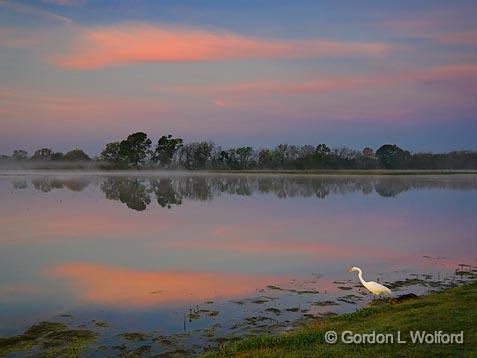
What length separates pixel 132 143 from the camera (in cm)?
14088

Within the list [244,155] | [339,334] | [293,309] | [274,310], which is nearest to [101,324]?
[274,310]

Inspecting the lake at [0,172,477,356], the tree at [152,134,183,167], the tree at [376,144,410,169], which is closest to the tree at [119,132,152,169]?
the tree at [152,134,183,167]

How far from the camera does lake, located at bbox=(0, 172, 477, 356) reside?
11.1 metres

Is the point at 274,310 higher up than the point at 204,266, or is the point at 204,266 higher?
the point at 204,266

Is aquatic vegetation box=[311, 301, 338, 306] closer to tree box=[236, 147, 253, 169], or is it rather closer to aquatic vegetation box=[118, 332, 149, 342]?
aquatic vegetation box=[118, 332, 149, 342]

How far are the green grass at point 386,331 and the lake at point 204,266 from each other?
4.66 ft

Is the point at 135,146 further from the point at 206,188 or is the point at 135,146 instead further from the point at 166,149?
the point at 206,188

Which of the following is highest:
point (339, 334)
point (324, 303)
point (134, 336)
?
point (339, 334)

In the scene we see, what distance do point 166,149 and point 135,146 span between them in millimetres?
8702

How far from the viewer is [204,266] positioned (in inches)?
650

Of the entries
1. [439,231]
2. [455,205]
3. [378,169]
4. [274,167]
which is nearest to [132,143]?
[274,167]

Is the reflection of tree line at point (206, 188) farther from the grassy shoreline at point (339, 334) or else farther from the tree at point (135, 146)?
the tree at point (135, 146)

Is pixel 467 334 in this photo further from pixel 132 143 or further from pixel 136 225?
pixel 132 143

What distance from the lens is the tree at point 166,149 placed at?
139500 mm
